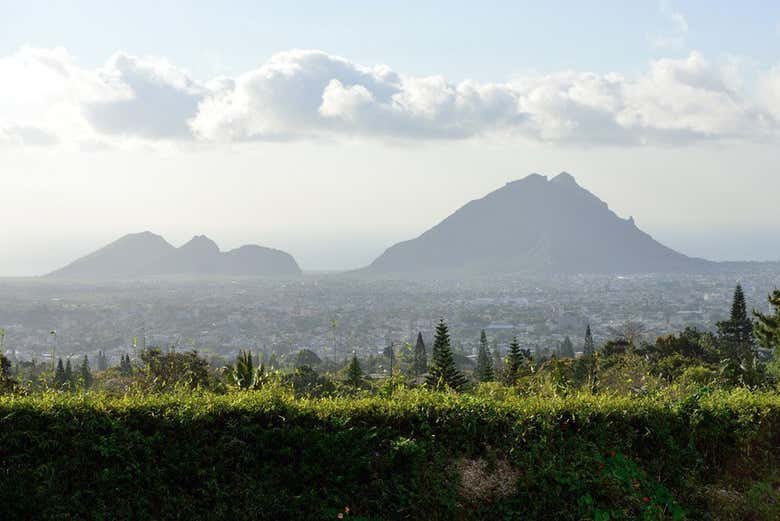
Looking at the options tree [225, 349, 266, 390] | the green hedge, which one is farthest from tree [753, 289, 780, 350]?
tree [225, 349, 266, 390]

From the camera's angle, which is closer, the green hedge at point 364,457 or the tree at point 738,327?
the green hedge at point 364,457

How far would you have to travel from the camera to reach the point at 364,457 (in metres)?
5.76

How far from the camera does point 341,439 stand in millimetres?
5816

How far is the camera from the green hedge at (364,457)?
215 inches

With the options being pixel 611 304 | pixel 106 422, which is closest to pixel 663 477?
pixel 106 422

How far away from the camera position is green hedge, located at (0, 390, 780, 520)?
5449mm

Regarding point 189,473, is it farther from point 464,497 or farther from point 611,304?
point 611,304

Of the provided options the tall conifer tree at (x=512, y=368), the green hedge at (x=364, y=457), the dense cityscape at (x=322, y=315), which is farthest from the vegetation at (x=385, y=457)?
the dense cityscape at (x=322, y=315)

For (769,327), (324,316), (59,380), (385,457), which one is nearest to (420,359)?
(769,327)

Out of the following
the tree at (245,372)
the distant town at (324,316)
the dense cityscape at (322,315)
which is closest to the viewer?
the tree at (245,372)

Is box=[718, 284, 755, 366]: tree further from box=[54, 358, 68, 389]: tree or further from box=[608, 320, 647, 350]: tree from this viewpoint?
box=[54, 358, 68, 389]: tree

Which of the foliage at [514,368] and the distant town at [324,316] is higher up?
the foliage at [514,368]

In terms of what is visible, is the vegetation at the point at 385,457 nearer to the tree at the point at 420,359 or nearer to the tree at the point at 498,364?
the tree at the point at 498,364

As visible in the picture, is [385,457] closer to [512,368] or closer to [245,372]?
[245,372]
